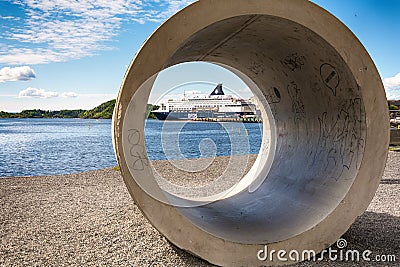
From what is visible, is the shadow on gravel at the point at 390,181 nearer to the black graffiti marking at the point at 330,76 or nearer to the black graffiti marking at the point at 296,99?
the black graffiti marking at the point at 296,99

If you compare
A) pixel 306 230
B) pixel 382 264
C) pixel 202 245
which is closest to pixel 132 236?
pixel 202 245

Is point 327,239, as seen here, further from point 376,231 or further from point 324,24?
point 324,24

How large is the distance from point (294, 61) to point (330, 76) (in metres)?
0.73

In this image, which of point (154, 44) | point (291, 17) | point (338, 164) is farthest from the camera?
point (338, 164)

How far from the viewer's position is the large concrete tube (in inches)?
169

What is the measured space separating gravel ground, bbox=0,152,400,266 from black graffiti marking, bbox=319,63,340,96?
192 centimetres

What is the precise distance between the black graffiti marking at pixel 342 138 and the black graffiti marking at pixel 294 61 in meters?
0.74

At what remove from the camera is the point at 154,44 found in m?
4.27

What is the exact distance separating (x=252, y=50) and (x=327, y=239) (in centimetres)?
291

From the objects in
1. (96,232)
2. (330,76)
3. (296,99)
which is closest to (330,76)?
(330,76)

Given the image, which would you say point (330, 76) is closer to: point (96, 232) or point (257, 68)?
point (257, 68)

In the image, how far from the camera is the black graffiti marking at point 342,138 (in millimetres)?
5132
